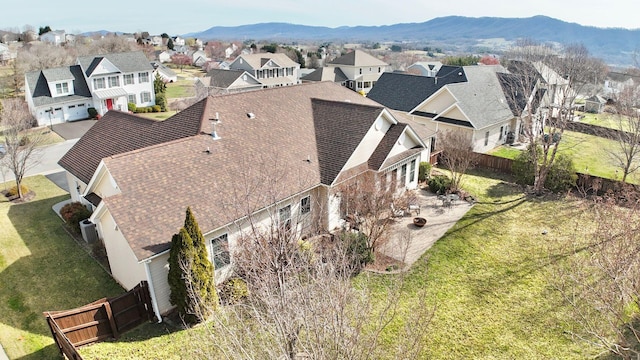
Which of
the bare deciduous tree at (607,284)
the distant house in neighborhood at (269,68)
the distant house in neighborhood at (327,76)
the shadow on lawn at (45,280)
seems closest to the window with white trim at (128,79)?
the distant house in neighborhood at (269,68)

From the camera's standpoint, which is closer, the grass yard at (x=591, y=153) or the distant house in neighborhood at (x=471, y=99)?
the grass yard at (x=591, y=153)

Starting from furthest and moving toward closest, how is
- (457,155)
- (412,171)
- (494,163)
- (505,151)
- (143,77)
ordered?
(143,77), (505,151), (494,163), (457,155), (412,171)

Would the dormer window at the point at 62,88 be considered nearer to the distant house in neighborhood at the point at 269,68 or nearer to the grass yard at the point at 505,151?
the distant house in neighborhood at the point at 269,68

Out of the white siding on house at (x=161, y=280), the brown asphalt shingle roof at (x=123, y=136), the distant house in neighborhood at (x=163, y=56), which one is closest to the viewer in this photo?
the white siding on house at (x=161, y=280)

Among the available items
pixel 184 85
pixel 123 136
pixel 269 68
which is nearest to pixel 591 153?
pixel 123 136

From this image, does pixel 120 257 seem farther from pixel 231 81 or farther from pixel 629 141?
pixel 231 81

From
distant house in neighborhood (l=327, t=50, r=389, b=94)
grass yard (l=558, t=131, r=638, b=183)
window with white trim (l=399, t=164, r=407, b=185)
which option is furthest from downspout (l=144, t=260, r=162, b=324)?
distant house in neighborhood (l=327, t=50, r=389, b=94)
